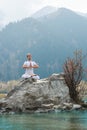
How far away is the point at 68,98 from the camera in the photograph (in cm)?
2942

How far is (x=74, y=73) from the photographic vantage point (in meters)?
31.0

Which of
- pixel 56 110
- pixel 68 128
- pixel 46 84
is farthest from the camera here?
pixel 46 84

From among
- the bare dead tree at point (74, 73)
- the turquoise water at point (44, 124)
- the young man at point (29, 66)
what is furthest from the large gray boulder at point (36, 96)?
the turquoise water at point (44, 124)

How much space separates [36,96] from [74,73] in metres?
4.46

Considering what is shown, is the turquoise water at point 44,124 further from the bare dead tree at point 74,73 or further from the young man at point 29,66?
the bare dead tree at point 74,73

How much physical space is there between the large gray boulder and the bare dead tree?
0.85 metres

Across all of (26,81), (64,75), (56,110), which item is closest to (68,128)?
(56,110)

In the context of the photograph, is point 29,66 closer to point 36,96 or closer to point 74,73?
point 36,96

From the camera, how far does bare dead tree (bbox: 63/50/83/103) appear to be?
Answer: 30406mm

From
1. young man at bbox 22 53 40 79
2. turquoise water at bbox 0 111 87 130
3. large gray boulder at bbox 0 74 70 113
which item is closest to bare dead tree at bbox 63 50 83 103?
large gray boulder at bbox 0 74 70 113

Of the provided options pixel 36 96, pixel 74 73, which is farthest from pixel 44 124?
pixel 74 73

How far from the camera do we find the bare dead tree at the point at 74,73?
30.4 m

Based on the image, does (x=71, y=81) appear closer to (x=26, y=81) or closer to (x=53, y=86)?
(x=53, y=86)

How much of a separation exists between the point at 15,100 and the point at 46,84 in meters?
2.85
